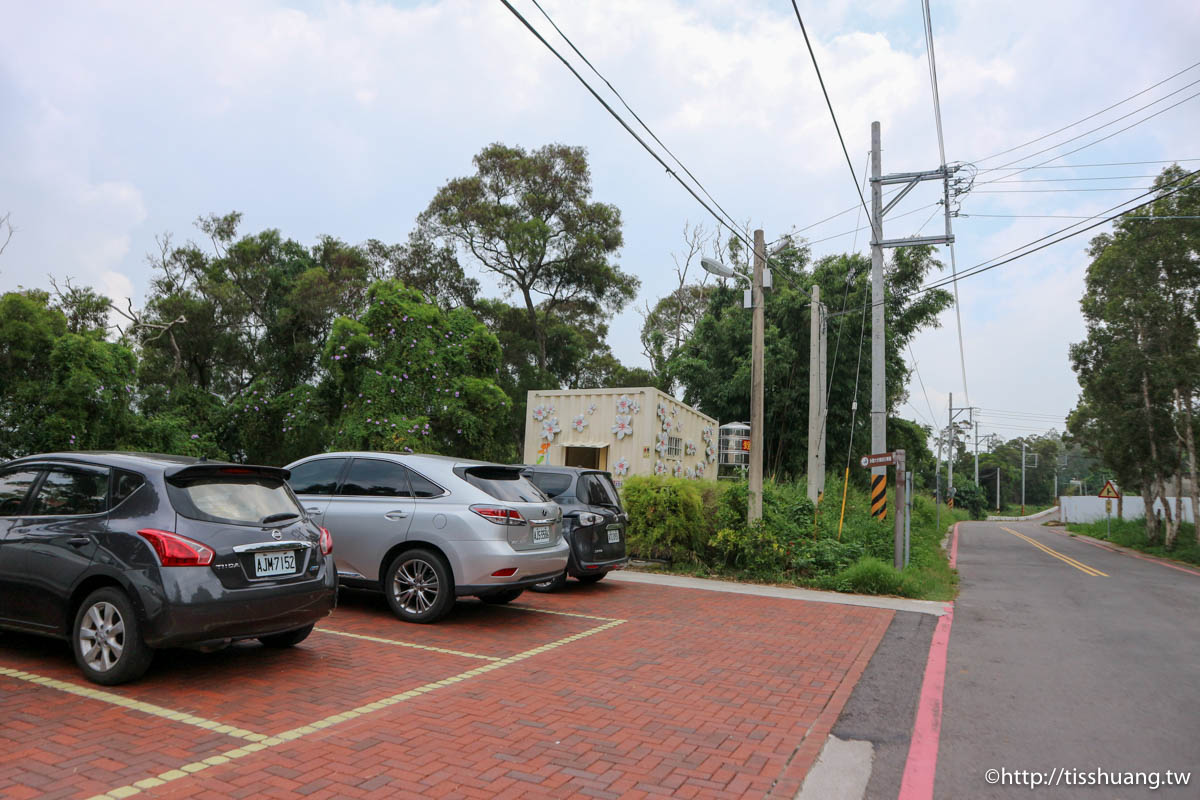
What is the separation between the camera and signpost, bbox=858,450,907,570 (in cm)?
1383

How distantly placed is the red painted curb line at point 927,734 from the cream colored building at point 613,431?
425 inches

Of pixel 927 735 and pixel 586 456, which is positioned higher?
pixel 586 456

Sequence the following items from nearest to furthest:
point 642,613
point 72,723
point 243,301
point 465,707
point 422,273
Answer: point 72,723
point 465,707
point 642,613
point 243,301
point 422,273

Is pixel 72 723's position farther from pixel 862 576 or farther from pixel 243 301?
pixel 243 301

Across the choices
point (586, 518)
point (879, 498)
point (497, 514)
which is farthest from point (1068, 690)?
point (879, 498)

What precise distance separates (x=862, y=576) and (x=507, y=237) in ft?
78.0

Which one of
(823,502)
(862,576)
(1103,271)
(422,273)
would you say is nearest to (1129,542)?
(1103,271)

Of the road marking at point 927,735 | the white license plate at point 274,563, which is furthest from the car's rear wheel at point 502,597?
the road marking at point 927,735

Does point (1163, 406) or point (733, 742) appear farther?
point (1163, 406)

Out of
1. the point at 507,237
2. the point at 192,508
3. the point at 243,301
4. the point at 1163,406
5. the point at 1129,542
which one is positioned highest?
the point at 507,237

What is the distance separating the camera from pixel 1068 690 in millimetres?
6383

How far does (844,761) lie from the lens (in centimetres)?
448

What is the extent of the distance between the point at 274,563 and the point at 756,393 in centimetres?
885

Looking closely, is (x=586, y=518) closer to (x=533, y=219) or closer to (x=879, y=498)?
(x=879, y=498)
